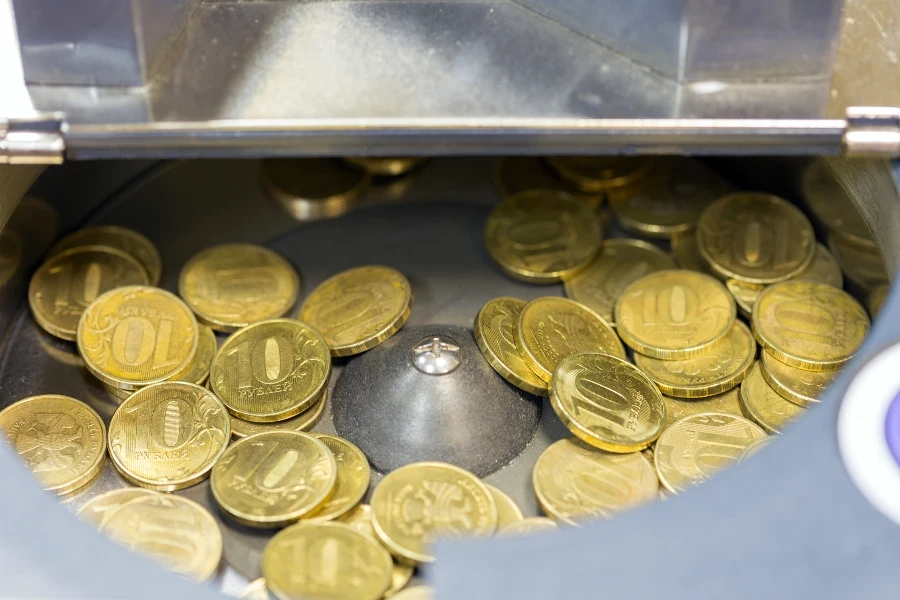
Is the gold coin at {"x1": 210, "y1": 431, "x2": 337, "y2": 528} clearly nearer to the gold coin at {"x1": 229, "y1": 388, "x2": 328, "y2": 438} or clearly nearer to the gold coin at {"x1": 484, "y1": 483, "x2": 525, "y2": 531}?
the gold coin at {"x1": 229, "y1": 388, "x2": 328, "y2": 438}

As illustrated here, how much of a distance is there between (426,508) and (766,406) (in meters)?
0.40

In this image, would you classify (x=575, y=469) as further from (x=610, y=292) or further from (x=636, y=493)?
(x=610, y=292)

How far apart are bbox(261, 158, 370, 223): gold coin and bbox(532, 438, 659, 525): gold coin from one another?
19.6 inches

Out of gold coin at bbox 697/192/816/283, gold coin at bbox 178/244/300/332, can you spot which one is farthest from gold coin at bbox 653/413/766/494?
gold coin at bbox 178/244/300/332

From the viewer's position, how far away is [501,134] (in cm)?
94

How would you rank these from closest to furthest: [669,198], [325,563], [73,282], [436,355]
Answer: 1. [325,563]
2. [436,355]
3. [73,282]
4. [669,198]

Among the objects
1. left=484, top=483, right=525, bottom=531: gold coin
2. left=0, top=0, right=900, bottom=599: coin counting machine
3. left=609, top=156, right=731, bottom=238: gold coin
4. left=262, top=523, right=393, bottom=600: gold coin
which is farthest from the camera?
left=609, top=156, right=731, bottom=238: gold coin

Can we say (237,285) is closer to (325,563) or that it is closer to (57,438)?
(57,438)

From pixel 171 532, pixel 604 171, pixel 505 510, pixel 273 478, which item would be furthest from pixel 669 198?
pixel 171 532

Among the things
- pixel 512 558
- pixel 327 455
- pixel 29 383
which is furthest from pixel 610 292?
pixel 29 383

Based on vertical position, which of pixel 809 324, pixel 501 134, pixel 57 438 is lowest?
pixel 57 438

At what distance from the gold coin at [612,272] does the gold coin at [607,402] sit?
0.43 ft

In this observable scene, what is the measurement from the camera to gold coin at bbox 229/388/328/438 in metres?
1.06

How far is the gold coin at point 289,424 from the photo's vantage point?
106 cm
